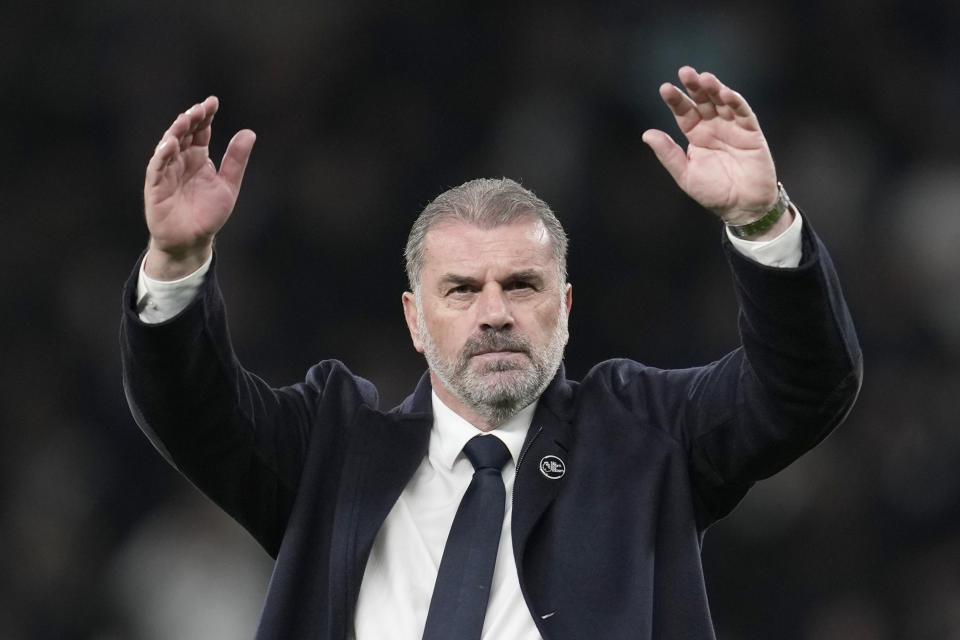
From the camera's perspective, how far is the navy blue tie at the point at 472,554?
267 cm

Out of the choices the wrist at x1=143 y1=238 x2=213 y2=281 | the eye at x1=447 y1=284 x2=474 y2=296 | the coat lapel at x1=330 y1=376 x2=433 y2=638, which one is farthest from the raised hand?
the wrist at x1=143 y1=238 x2=213 y2=281

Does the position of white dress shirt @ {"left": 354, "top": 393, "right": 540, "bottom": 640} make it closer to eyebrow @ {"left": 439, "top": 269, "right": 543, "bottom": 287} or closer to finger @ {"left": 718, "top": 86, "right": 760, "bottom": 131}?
eyebrow @ {"left": 439, "top": 269, "right": 543, "bottom": 287}

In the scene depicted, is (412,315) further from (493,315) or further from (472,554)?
(472,554)

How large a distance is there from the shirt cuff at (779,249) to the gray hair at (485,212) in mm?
487

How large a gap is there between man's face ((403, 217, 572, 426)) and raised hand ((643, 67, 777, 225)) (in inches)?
15.0

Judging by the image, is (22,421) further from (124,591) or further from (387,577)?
(387,577)

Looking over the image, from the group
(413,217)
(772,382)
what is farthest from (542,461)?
(413,217)

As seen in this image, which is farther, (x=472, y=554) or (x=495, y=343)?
(x=495, y=343)

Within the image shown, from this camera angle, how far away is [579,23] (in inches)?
222

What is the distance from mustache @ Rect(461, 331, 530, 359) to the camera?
9.41 feet

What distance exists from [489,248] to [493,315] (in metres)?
0.16

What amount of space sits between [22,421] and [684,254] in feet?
7.74

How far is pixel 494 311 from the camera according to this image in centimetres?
284

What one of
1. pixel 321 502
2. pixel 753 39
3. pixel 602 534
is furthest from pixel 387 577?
pixel 753 39
